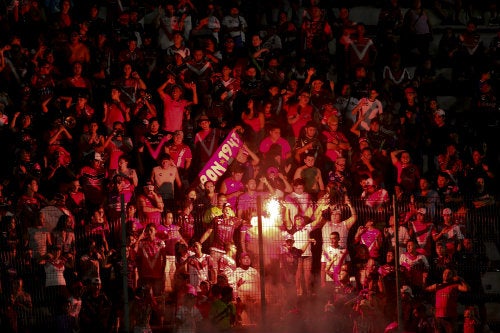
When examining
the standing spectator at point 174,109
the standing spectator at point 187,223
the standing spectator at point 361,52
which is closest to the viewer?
the standing spectator at point 187,223

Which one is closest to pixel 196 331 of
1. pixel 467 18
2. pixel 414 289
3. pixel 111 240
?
pixel 111 240

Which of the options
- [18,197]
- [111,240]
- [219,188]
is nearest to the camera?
[111,240]

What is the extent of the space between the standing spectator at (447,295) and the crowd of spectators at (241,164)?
0.02 m

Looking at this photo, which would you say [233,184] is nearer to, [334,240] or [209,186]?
[209,186]

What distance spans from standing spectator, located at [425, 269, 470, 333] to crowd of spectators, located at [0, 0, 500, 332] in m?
0.02

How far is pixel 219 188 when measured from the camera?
19203 mm

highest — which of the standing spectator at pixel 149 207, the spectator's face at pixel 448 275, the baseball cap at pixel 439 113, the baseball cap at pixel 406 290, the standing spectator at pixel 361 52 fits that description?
the standing spectator at pixel 361 52

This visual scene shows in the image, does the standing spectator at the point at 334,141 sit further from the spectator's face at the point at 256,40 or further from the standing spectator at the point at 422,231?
the standing spectator at the point at 422,231

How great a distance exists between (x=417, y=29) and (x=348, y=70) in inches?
76.0

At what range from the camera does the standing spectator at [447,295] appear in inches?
655

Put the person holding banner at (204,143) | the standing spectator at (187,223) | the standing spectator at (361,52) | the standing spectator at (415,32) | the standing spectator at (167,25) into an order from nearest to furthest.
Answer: the standing spectator at (187,223), the person holding banner at (204,143), the standing spectator at (167,25), the standing spectator at (361,52), the standing spectator at (415,32)

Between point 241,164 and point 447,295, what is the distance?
4479mm

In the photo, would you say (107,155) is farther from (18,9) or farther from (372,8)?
(372,8)

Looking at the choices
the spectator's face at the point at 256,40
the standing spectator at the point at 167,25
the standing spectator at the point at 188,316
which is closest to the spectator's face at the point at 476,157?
the spectator's face at the point at 256,40
